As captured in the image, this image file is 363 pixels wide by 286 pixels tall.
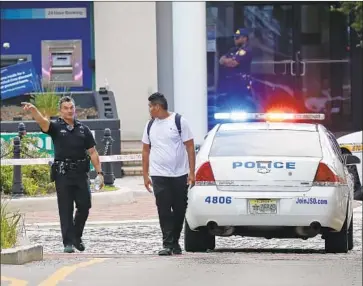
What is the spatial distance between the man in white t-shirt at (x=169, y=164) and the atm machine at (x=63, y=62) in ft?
42.2

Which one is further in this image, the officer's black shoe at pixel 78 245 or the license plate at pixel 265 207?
the officer's black shoe at pixel 78 245

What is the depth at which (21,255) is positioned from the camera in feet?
29.6

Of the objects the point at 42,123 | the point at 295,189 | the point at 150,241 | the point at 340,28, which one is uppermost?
the point at 340,28

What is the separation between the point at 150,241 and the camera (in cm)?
1237

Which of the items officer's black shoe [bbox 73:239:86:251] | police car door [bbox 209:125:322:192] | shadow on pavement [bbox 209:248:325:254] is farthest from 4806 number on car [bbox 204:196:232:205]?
officer's black shoe [bbox 73:239:86:251]

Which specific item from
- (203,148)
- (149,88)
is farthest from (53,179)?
(149,88)

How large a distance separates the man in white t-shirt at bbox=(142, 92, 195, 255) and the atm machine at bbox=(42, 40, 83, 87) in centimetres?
1286

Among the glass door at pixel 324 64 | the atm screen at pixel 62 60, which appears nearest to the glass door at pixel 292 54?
the glass door at pixel 324 64

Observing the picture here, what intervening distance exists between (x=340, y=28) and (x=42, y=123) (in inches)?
605

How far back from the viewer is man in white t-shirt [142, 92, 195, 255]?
10172 mm

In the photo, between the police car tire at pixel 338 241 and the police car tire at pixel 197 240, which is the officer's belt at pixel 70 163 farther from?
the police car tire at pixel 338 241

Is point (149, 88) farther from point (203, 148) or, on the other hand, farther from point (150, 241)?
point (203, 148)

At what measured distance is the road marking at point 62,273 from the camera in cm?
787

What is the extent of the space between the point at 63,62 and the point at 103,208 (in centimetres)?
848
